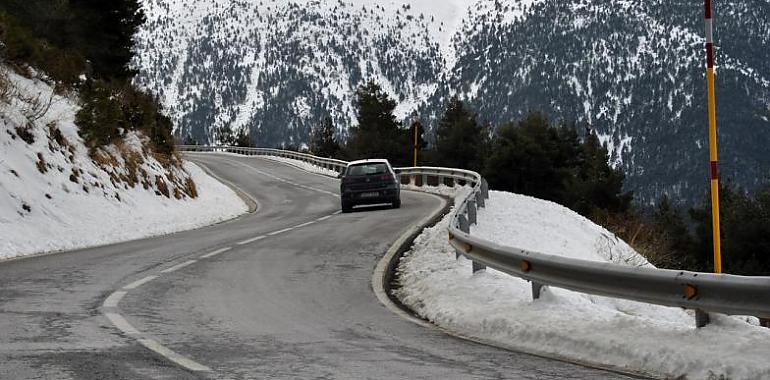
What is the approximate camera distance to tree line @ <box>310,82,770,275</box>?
1827 inches

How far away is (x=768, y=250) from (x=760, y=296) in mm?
45134

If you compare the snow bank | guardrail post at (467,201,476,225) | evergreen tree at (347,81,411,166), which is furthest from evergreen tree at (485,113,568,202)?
guardrail post at (467,201,476,225)

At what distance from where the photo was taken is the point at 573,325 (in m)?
6.85

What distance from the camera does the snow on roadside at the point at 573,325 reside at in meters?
5.52

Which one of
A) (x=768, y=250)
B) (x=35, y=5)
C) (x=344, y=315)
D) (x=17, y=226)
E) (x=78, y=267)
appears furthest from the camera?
(x=768, y=250)

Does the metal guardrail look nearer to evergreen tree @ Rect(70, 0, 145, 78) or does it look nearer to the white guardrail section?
evergreen tree @ Rect(70, 0, 145, 78)

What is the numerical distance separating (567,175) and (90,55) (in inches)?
1681

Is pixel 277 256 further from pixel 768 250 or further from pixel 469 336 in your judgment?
pixel 768 250

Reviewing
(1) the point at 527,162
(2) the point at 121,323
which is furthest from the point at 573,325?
(1) the point at 527,162

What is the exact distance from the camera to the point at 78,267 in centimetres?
1208

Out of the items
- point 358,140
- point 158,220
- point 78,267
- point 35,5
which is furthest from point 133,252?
point 358,140

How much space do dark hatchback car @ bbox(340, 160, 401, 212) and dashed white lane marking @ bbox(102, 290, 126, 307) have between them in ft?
50.3

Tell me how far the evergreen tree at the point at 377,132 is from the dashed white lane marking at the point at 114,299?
77193 mm

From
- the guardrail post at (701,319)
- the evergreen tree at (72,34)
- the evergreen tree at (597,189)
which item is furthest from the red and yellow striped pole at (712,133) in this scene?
the evergreen tree at (597,189)
